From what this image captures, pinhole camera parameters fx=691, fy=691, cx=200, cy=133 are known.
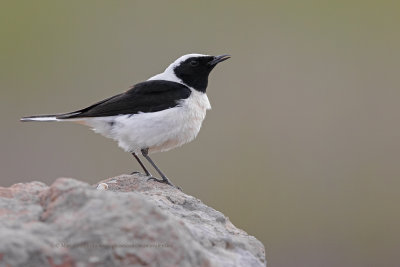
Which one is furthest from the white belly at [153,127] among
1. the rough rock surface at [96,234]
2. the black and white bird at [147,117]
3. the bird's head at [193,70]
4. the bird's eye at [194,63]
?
the rough rock surface at [96,234]

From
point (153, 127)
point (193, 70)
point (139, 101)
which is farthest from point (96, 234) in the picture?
point (193, 70)

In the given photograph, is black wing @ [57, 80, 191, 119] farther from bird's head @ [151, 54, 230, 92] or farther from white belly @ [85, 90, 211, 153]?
bird's head @ [151, 54, 230, 92]

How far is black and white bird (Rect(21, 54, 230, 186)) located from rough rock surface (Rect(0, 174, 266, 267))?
8.72ft

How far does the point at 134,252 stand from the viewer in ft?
10.1

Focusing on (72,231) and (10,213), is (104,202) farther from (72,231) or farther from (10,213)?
(10,213)

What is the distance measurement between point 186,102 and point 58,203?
A: 10.8ft

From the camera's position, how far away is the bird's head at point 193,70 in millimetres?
7223

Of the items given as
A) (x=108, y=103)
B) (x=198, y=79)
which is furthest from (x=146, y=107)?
(x=198, y=79)

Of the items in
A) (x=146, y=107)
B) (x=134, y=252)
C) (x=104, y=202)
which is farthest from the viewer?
(x=146, y=107)

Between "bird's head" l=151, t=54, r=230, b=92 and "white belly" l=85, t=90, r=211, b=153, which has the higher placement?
"bird's head" l=151, t=54, r=230, b=92

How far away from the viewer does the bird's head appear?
7223mm

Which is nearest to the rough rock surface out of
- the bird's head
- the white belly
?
the white belly

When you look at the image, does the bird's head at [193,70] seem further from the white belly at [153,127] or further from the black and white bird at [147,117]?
the white belly at [153,127]

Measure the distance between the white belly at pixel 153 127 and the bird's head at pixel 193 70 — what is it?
61 centimetres
